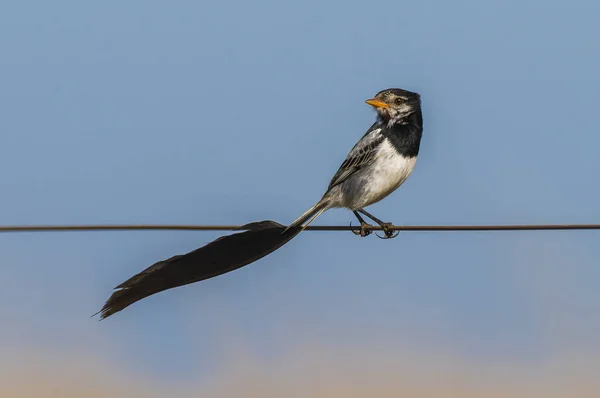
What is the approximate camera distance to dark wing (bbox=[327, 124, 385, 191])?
35.4ft

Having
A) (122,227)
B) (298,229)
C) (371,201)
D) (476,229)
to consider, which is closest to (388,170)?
(371,201)

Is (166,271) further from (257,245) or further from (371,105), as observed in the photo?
(371,105)

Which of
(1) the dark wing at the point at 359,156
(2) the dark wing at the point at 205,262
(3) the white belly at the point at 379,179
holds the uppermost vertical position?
(1) the dark wing at the point at 359,156

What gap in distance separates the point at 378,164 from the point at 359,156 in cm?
25

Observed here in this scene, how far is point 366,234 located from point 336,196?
0.53m

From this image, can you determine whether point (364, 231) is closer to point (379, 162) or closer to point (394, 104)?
point (379, 162)

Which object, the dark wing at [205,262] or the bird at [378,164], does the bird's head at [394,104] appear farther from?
the dark wing at [205,262]

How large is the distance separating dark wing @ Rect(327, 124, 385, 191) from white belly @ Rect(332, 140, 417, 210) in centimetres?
6

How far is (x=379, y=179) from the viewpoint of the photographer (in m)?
10.7

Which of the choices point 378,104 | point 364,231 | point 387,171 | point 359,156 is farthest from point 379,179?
point 378,104

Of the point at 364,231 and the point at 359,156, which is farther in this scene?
the point at 359,156

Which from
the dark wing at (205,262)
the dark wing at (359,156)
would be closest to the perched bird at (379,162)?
the dark wing at (359,156)

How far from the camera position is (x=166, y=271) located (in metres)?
8.05

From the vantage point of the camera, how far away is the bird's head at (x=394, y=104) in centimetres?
1120
